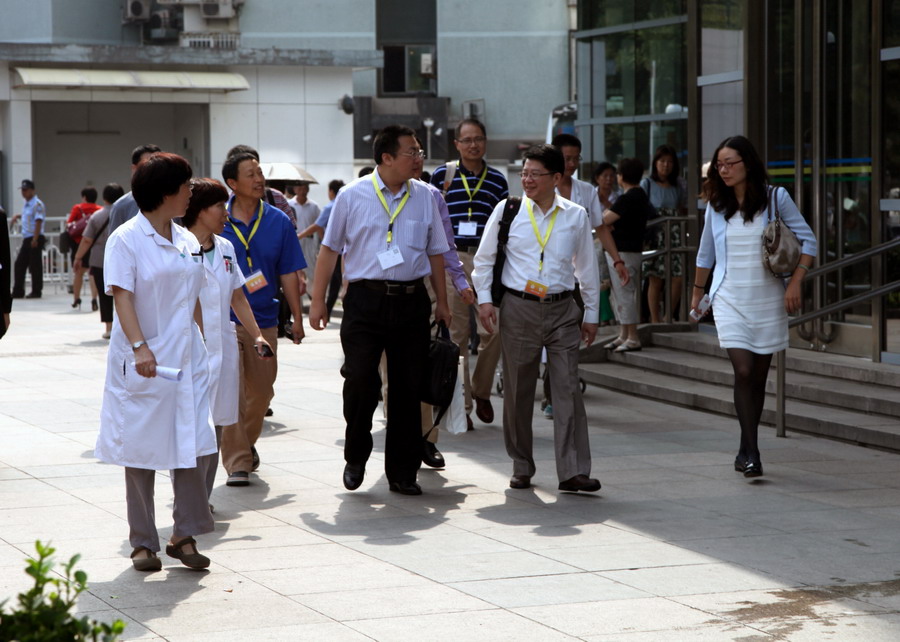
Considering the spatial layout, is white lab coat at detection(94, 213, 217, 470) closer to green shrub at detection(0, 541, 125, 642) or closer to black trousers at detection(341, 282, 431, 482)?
black trousers at detection(341, 282, 431, 482)

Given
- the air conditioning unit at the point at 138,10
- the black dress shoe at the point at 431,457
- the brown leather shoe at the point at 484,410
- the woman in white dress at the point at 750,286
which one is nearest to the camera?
the woman in white dress at the point at 750,286

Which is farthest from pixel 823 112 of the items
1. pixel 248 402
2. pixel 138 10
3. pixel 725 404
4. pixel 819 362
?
pixel 138 10

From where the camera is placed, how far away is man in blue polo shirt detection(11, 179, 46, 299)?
2341 centimetres

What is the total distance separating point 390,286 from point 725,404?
12.8ft

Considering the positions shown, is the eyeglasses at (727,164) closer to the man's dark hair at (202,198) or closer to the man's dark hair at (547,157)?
the man's dark hair at (547,157)

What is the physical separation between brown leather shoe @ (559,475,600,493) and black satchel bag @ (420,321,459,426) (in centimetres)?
77

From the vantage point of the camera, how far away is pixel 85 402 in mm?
11336

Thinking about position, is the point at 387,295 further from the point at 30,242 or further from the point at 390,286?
the point at 30,242

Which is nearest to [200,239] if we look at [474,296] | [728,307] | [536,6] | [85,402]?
[474,296]

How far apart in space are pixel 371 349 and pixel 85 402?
4.61m

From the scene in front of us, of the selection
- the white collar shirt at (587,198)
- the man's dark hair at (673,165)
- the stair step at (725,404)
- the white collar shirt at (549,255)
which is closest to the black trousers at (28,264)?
the man's dark hair at (673,165)

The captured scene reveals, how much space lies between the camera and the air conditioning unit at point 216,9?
38.5 m

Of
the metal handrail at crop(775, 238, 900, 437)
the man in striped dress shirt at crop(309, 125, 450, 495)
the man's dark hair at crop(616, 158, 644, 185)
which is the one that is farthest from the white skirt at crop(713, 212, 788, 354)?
the man's dark hair at crop(616, 158, 644, 185)

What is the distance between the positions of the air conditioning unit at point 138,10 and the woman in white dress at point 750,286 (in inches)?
1313
